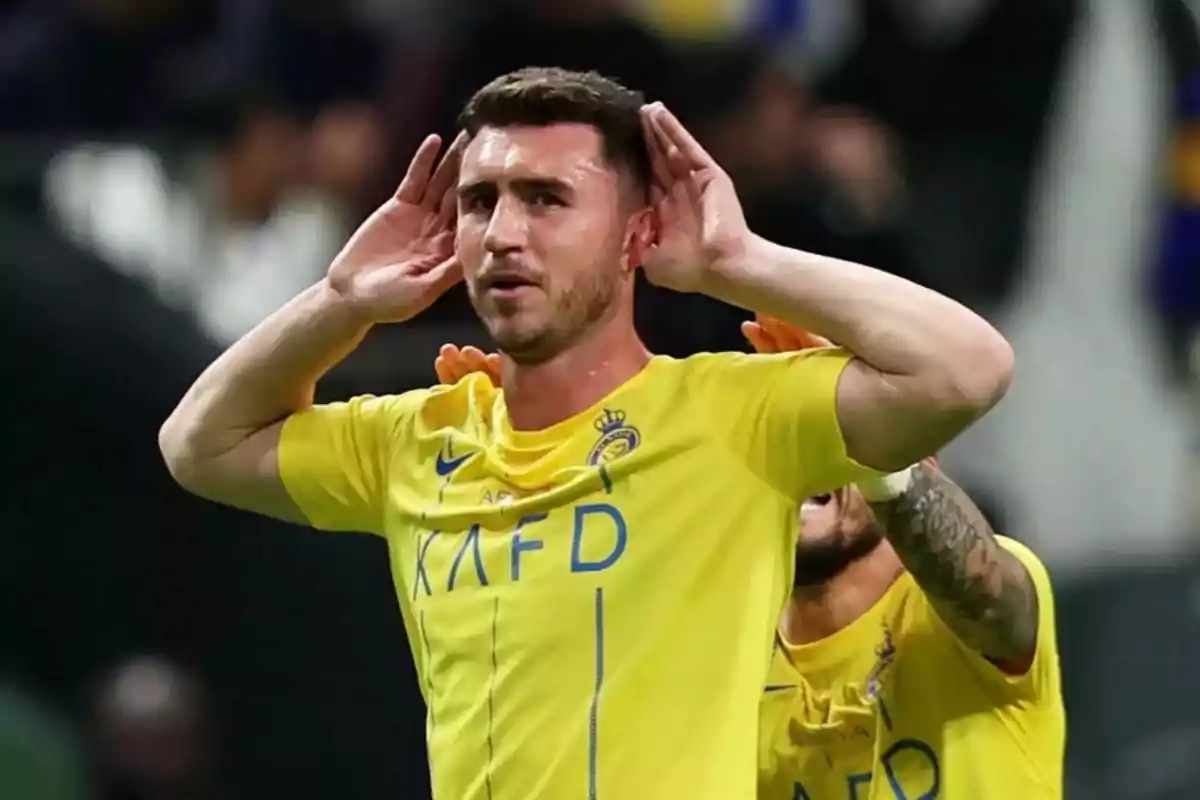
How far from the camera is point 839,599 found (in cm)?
245

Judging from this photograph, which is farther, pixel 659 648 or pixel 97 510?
pixel 97 510

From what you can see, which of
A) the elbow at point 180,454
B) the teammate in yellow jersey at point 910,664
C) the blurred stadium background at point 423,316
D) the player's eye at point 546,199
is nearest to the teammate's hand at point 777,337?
the teammate in yellow jersey at point 910,664

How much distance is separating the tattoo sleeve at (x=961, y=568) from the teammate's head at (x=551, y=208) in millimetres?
352

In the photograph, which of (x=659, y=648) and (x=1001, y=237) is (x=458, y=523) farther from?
(x=1001, y=237)

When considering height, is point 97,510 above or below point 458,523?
below

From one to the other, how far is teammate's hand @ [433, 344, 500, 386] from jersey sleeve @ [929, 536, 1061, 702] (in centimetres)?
52

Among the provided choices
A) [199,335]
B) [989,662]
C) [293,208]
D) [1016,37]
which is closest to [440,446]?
[989,662]

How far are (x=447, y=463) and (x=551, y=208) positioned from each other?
27cm

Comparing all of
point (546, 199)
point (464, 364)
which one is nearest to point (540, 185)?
point (546, 199)

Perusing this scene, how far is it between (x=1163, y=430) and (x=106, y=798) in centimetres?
206

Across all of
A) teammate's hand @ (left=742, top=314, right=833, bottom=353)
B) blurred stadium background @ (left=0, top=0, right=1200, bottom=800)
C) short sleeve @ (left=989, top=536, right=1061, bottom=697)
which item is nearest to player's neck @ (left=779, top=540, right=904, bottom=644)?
short sleeve @ (left=989, top=536, right=1061, bottom=697)

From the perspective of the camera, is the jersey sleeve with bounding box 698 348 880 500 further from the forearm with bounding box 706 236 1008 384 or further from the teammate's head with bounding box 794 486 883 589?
the teammate's head with bounding box 794 486 883 589

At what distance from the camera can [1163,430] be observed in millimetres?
4383

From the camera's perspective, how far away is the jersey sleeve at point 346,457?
90.4 inches
